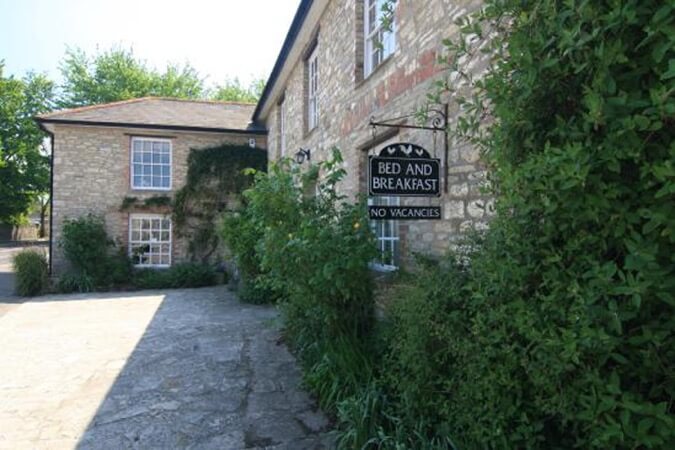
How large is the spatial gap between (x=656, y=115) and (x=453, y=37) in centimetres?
312

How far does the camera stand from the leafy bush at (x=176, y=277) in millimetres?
13586

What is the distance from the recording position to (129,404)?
4.52 m

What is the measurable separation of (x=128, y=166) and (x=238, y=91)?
22.4 meters

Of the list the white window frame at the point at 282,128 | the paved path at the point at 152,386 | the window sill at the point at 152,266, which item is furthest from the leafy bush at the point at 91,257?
the white window frame at the point at 282,128

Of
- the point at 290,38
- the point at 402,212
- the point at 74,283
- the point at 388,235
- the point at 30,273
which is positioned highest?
the point at 290,38

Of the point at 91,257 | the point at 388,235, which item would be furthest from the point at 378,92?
the point at 91,257

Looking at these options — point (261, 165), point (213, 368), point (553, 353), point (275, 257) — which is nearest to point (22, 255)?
point (261, 165)

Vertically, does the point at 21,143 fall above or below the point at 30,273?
above

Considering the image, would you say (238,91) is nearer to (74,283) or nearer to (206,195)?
(206,195)

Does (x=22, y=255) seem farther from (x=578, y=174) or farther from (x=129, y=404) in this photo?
(x=578, y=174)

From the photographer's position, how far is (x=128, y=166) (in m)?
14.4

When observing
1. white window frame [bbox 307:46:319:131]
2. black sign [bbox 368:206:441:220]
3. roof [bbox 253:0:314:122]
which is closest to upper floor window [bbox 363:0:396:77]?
roof [bbox 253:0:314:122]

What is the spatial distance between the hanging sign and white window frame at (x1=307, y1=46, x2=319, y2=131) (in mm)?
5992

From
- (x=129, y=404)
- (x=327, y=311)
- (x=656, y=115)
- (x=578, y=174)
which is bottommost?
(x=129, y=404)
